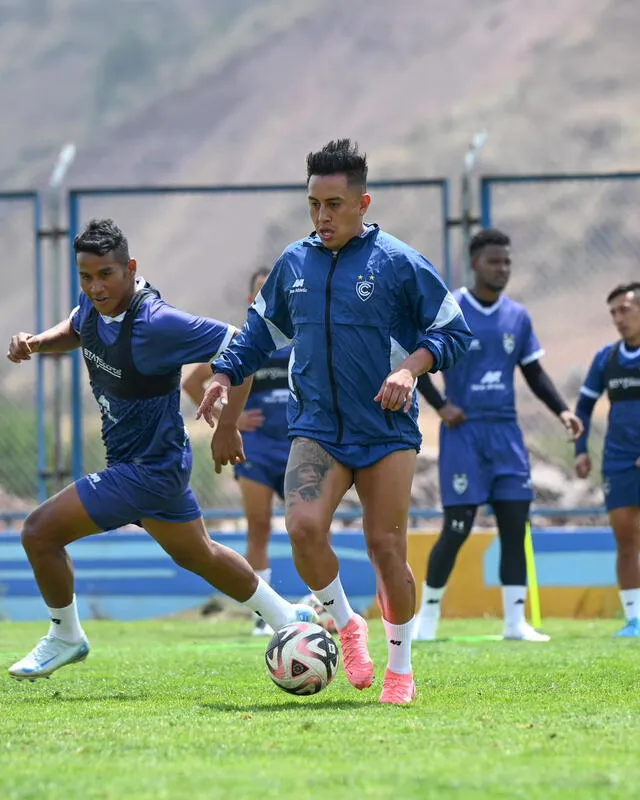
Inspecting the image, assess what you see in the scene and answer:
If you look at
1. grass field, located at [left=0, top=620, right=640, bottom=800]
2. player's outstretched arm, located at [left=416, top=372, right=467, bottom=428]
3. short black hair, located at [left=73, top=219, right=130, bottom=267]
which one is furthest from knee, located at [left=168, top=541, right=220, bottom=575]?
player's outstretched arm, located at [left=416, top=372, right=467, bottom=428]

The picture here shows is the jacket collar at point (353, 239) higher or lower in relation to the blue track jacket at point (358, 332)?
higher

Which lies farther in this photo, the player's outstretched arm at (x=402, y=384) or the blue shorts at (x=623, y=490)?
the blue shorts at (x=623, y=490)

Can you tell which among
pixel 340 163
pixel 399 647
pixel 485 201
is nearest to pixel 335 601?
pixel 399 647

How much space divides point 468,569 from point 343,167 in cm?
718

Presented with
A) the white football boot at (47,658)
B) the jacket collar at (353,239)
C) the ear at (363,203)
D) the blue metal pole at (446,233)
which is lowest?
the white football boot at (47,658)

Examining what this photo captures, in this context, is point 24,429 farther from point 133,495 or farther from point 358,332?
point 358,332

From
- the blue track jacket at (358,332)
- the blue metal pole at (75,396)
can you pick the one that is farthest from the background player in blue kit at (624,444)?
the blue track jacket at (358,332)

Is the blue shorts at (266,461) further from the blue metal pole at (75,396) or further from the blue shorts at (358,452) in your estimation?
the blue shorts at (358,452)

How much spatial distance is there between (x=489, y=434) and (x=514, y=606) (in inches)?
45.7

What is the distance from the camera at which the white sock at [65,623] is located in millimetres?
7750

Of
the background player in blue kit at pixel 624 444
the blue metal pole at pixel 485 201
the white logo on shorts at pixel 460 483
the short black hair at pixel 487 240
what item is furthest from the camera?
the blue metal pole at pixel 485 201

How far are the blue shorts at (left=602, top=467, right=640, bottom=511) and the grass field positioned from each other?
2374 mm

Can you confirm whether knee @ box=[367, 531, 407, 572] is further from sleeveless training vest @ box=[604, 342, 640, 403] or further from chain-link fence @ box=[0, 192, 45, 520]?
chain-link fence @ box=[0, 192, 45, 520]

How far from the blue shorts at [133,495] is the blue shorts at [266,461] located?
4.08 m
